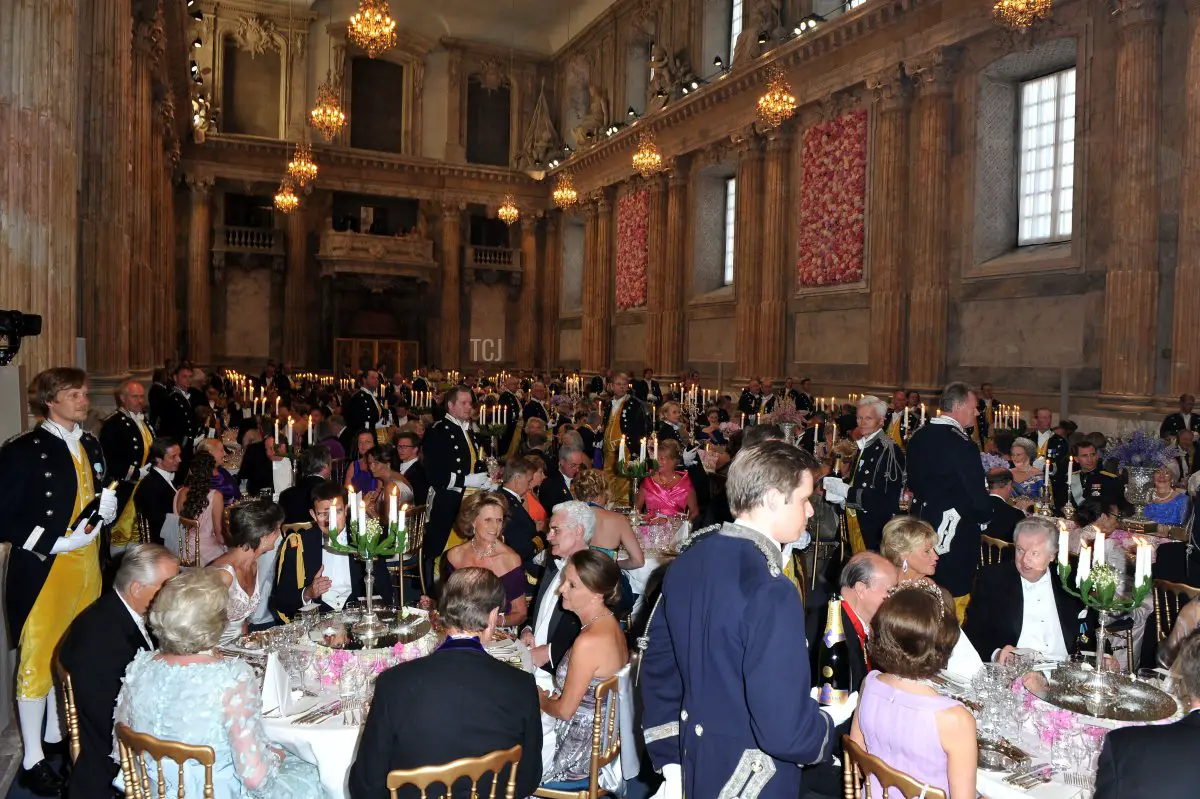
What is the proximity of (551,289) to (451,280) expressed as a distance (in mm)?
3547

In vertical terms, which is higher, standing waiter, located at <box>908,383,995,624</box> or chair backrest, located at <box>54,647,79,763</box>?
standing waiter, located at <box>908,383,995,624</box>

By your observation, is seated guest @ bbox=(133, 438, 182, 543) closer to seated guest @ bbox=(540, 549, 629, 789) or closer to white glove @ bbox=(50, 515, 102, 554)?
white glove @ bbox=(50, 515, 102, 554)

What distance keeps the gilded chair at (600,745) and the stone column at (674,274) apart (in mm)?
19540

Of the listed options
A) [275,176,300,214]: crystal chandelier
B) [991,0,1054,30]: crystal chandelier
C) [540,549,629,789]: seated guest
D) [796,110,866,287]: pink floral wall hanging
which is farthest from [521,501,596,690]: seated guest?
[275,176,300,214]: crystal chandelier

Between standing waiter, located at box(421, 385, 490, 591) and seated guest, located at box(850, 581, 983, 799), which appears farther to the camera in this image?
standing waiter, located at box(421, 385, 490, 591)

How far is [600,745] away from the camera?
11.9 feet

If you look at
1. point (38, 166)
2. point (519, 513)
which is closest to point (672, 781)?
point (519, 513)

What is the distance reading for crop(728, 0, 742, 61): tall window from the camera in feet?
71.9

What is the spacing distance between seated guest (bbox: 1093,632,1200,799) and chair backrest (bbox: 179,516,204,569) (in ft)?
18.6

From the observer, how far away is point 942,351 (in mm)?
15352

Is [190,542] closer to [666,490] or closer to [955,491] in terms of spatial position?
[666,490]

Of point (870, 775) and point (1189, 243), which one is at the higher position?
point (1189, 243)

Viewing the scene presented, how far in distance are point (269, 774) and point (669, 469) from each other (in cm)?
506

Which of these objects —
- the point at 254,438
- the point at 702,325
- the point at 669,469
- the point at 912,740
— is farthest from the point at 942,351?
the point at 912,740
